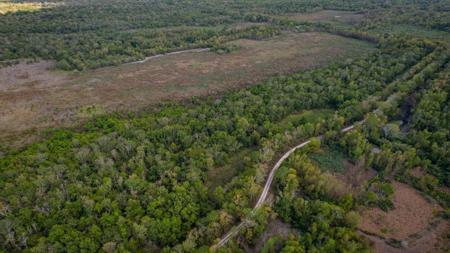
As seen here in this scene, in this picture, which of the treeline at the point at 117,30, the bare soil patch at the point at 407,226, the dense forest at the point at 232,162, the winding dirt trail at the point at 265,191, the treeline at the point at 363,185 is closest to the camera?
the treeline at the point at 363,185

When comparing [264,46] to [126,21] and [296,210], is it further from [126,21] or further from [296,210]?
[296,210]

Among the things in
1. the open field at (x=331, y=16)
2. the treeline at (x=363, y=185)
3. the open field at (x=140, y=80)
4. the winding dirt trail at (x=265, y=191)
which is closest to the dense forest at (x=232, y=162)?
the treeline at (x=363, y=185)

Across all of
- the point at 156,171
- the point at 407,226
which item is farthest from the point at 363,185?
the point at 156,171

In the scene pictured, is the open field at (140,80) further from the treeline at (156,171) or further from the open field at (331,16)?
the open field at (331,16)

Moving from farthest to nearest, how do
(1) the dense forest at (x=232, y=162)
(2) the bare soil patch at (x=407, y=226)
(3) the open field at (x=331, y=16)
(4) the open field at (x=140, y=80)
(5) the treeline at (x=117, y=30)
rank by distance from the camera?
(3) the open field at (x=331, y=16) < (5) the treeline at (x=117, y=30) < (4) the open field at (x=140, y=80) < (2) the bare soil patch at (x=407, y=226) < (1) the dense forest at (x=232, y=162)

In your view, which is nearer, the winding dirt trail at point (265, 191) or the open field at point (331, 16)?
the winding dirt trail at point (265, 191)

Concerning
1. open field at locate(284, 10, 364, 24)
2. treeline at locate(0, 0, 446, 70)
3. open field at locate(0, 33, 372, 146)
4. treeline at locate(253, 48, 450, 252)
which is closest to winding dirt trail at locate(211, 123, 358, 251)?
treeline at locate(253, 48, 450, 252)

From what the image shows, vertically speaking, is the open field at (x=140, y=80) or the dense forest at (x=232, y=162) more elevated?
the open field at (x=140, y=80)
